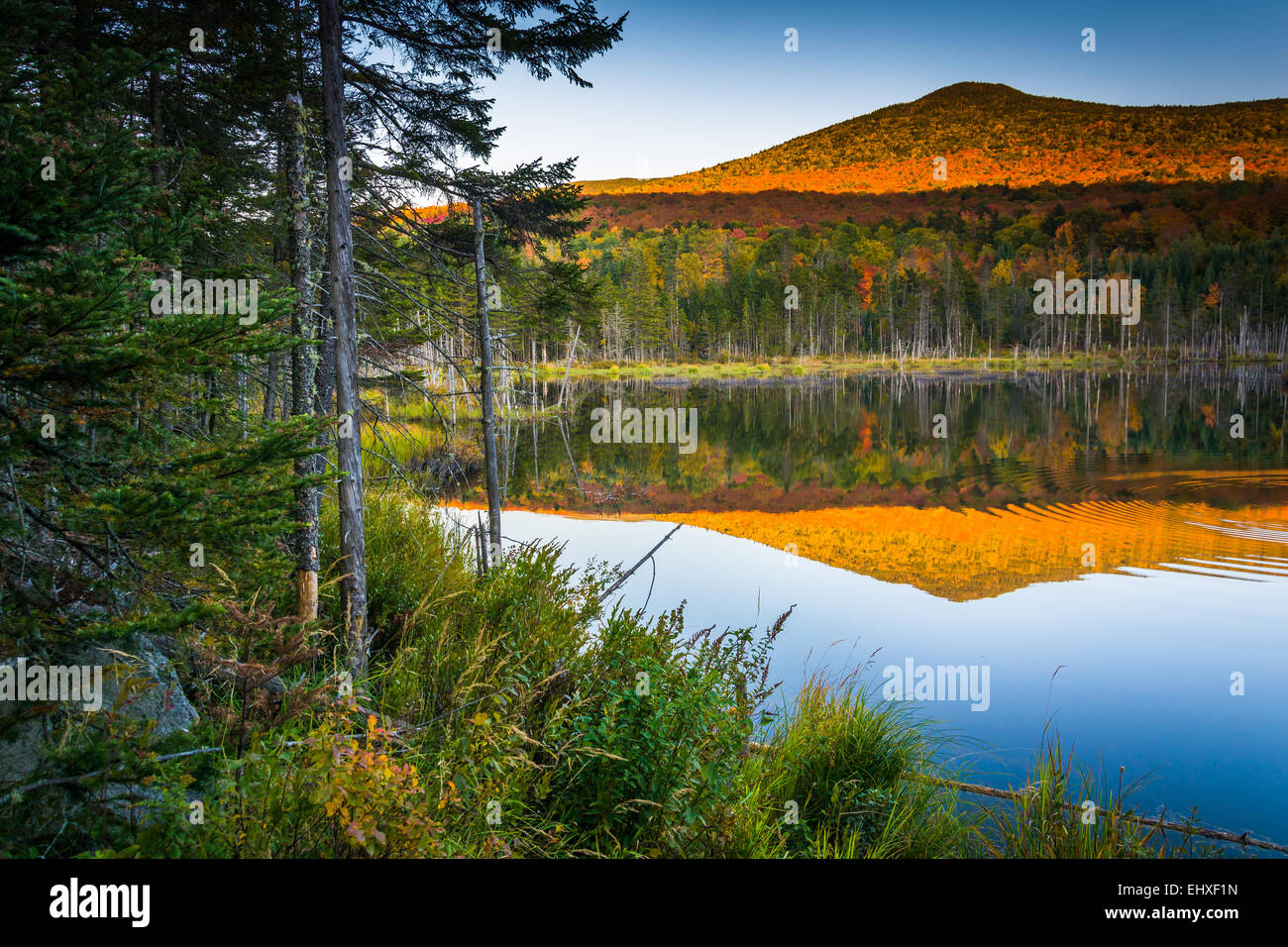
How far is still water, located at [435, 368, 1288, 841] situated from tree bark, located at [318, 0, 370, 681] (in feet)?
14.6

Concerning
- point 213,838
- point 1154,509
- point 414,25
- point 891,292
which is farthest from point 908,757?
point 891,292

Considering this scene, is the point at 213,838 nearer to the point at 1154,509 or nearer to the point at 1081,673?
the point at 1081,673

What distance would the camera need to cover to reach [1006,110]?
165625 millimetres

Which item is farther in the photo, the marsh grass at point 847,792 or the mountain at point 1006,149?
the mountain at point 1006,149

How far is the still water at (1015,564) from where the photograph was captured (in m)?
8.77

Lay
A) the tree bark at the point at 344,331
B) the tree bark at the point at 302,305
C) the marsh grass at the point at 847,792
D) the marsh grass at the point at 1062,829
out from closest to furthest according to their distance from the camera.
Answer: the marsh grass at the point at 1062,829 → the marsh grass at the point at 847,792 → the tree bark at the point at 344,331 → the tree bark at the point at 302,305

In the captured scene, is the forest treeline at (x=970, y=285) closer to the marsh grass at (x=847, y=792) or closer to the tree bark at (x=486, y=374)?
the tree bark at (x=486, y=374)

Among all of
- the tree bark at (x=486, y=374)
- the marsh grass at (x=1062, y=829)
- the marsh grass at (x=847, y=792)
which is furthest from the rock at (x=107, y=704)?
the tree bark at (x=486, y=374)

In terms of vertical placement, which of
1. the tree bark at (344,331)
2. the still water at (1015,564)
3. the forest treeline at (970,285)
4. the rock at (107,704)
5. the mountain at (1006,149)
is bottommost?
the still water at (1015,564)

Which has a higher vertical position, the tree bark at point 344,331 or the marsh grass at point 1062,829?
the tree bark at point 344,331

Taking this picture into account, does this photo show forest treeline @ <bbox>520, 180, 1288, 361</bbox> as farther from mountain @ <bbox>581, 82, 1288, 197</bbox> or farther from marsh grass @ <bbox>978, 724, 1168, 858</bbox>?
marsh grass @ <bbox>978, 724, 1168, 858</bbox>

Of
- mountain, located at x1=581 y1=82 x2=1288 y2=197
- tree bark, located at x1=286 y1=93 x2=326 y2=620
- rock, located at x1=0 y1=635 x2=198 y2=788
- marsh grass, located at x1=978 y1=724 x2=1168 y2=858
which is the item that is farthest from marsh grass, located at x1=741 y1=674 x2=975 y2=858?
mountain, located at x1=581 y1=82 x2=1288 y2=197

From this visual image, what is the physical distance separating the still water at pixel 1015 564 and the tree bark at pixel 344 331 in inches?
176

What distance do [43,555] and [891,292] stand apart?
367ft
